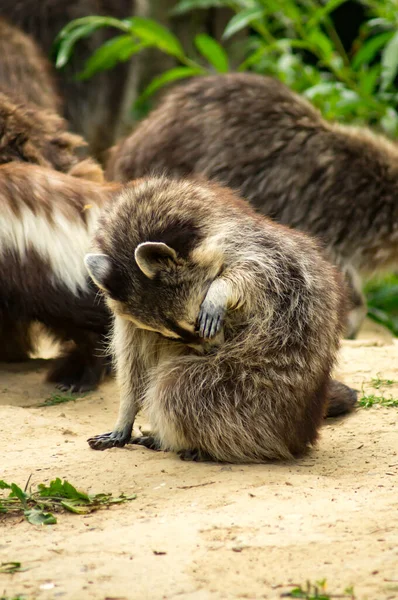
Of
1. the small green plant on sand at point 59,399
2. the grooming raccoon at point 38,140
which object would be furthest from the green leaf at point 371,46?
the small green plant on sand at point 59,399

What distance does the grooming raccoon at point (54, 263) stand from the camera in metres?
4.84

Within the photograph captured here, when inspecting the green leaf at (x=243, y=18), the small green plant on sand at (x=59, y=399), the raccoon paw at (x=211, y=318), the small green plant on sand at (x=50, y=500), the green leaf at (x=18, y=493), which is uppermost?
the green leaf at (x=243, y=18)

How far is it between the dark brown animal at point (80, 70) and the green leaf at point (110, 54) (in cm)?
29

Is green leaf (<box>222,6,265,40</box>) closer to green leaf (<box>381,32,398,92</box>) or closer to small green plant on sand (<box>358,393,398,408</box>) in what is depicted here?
green leaf (<box>381,32,398,92</box>)

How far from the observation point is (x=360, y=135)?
6.97 m

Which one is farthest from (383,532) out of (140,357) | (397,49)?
(397,49)

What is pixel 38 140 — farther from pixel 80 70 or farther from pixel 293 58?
pixel 80 70

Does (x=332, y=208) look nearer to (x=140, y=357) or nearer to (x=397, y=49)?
(x=397, y=49)

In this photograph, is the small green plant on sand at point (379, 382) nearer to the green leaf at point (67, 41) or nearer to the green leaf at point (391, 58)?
the green leaf at point (391, 58)

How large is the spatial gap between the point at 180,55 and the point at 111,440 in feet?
16.7

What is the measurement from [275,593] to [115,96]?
7715 mm

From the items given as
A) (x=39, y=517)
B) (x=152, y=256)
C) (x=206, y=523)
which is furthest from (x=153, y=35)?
(x=206, y=523)

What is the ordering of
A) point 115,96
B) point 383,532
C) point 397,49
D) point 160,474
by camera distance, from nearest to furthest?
point 383,532, point 160,474, point 397,49, point 115,96

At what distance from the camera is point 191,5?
866 centimetres
